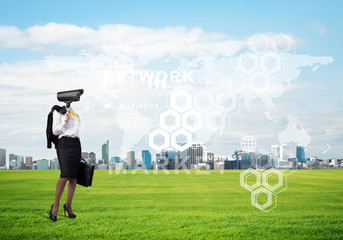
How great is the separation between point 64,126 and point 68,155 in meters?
0.49

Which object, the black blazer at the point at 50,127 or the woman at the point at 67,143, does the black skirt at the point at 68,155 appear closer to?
the woman at the point at 67,143

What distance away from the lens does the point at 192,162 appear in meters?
39.0

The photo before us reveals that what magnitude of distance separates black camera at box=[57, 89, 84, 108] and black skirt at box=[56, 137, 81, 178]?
2.05ft

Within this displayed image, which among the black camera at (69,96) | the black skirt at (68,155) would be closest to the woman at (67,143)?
the black skirt at (68,155)

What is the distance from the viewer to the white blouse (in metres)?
6.50

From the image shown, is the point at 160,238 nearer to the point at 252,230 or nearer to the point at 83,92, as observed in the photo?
the point at 252,230

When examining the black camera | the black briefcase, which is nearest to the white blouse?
the black camera

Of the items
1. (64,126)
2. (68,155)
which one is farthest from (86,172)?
(64,126)

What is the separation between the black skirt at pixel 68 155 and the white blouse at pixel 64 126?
85mm

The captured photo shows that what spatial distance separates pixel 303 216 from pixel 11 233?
545 centimetres

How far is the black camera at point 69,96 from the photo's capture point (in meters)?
6.65

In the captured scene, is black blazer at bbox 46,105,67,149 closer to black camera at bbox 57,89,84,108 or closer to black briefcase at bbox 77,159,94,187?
black camera at bbox 57,89,84,108

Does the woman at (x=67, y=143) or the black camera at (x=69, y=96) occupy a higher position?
the black camera at (x=69, y=96)

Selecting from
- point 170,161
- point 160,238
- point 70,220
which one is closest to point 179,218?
point 160,238
